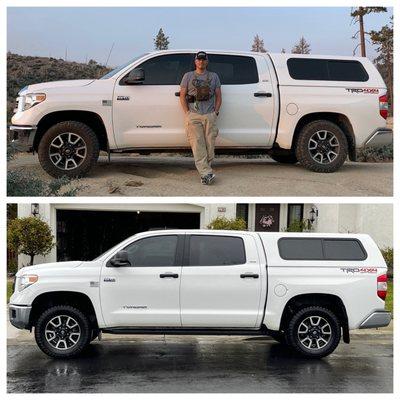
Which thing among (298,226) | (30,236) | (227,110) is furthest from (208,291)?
(298,226)

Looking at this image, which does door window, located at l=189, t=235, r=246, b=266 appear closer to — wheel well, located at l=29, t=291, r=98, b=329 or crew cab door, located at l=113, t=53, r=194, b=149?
wheel well, located at l=29, t=291, r=98, b=329

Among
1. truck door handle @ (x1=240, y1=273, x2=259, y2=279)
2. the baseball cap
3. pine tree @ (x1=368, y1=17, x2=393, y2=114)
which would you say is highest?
pine tree @ (x1=368, y1=17, x2=393, y2=114)

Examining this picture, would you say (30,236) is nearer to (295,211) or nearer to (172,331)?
(295,211)

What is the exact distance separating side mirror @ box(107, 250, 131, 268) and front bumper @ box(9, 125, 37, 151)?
244cm

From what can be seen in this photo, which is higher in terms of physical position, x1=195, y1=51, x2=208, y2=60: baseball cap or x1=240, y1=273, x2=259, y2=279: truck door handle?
x1=195, y1=51, x2=208, y2=60: baseball cap

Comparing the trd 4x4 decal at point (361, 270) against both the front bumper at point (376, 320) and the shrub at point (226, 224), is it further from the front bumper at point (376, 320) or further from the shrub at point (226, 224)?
the shrub at point (226, 224)

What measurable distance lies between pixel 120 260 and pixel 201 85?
2.97 metres

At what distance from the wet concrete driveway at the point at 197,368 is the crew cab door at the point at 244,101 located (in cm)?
336

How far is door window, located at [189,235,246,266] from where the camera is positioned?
8.55m

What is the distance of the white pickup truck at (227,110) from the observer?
31.3 ft

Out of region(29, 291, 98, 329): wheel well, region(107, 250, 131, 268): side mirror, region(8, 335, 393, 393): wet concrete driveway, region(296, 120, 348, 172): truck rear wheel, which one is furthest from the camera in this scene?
region(296, 120, 348, 172): truck rear wheel

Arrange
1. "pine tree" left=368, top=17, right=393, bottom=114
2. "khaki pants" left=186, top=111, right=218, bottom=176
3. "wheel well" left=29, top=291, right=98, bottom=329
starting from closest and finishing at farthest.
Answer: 1. "wheel well" left=29, top=291, right=98, bottom=329
2. "khaki pants" left=186, top=111, right=218, bottom=176
3. "pine tree" left=368, top=17, right=393, bottom=114

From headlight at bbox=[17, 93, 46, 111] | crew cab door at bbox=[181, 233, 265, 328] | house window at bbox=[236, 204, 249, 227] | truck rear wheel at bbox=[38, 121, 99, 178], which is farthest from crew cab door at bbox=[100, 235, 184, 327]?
house window at bbox=[236, 204, 249, 227]

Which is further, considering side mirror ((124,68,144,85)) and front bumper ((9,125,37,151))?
side mirror ((124,68,144,85))
